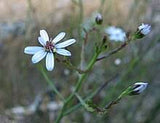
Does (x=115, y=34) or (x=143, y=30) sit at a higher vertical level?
(x=143, y=30)

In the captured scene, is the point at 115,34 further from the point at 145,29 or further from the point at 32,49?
the point at 32,49

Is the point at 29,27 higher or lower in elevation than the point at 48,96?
higher

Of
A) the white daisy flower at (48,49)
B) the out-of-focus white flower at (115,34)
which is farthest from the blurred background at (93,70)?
the white daisy flower at (48,49)

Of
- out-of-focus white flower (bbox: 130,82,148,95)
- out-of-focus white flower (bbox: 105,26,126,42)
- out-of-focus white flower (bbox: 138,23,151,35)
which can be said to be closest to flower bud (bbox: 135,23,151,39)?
out-of-focus white flower (bbox: 138,23,151,35)

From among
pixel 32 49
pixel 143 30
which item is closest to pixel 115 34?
pixel 143 30

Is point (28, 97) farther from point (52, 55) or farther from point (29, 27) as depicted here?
point (52, 55)

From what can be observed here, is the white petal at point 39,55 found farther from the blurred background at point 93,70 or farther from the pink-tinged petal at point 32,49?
the blurred background at point 93,70

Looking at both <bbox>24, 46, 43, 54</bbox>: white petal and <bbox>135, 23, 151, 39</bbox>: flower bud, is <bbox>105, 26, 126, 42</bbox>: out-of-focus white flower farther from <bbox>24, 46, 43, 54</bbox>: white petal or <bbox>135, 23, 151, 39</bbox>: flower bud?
<bbox>24, 46, 43, 54</bbox>: white petal

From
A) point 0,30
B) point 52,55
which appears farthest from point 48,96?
point 52,55
